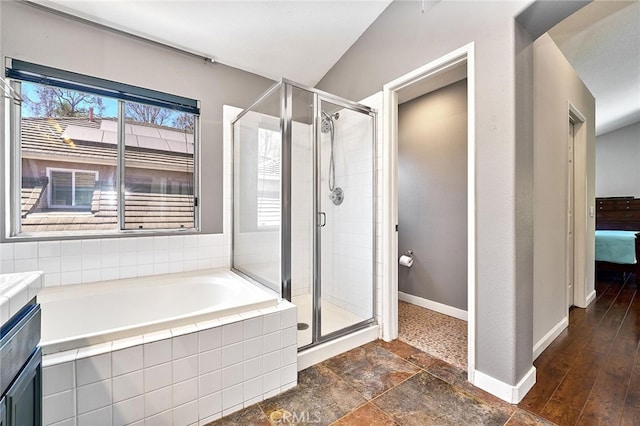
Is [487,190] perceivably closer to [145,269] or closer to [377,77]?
[377,77]

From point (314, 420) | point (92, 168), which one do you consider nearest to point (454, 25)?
point (314, 420)

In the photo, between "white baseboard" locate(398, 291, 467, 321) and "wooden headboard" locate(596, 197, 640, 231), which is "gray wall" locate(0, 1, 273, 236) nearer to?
"white baseboard" locate(398, 291, 467, 321)

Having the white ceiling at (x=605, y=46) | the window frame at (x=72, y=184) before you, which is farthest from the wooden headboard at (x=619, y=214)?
the window frame at (x=72, y=184)

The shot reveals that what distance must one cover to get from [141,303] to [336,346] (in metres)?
→ 1.51

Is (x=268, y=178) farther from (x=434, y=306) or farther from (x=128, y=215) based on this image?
(x=434, y=306)

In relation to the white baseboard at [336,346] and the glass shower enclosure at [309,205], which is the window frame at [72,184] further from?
the white baseboard at [336,346]

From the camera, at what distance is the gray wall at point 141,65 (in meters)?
1.87

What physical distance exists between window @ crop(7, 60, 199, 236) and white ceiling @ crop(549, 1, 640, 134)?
329cm

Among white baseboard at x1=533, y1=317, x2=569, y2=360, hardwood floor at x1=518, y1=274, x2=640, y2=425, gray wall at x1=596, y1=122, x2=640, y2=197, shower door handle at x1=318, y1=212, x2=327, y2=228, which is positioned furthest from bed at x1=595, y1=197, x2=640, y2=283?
shower door handle at x1=318, y1=212, x2=327, y2=228

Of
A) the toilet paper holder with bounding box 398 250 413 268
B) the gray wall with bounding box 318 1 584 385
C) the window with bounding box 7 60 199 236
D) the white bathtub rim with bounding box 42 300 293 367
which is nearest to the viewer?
the white bathtub rim with bounding box 42 300 293 367

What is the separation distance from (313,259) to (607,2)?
2.90 metres

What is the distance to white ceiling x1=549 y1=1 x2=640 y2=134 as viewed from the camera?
213 cm

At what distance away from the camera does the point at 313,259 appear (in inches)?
84.9

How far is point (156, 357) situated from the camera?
50.4 inches
